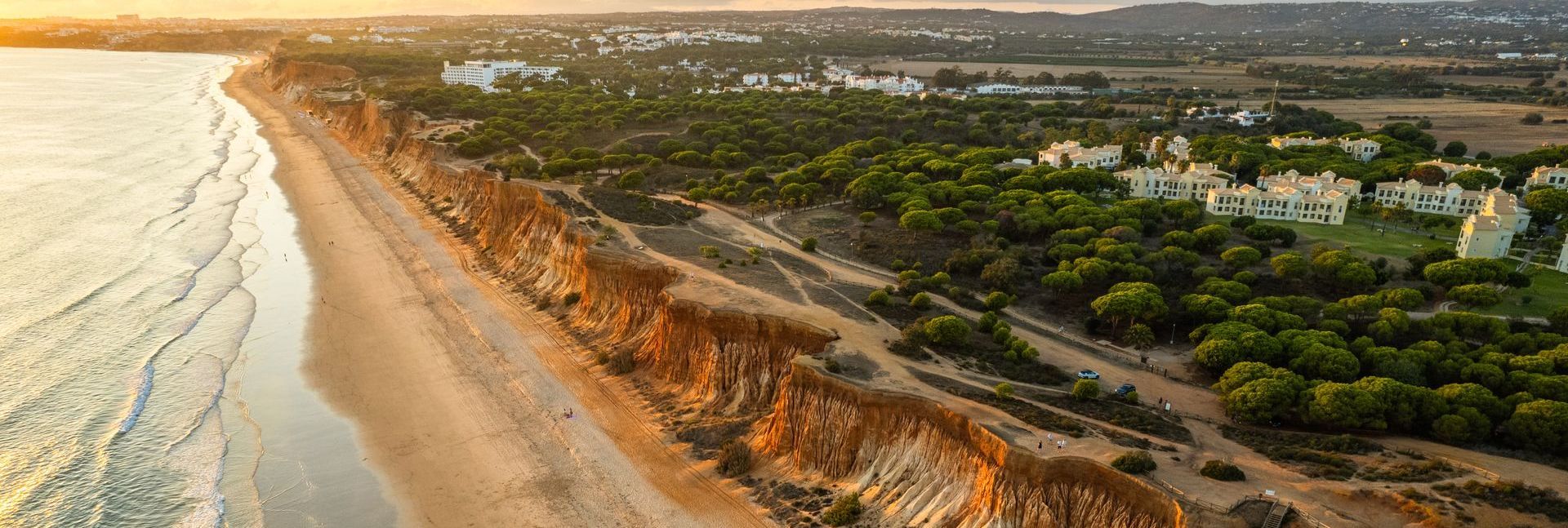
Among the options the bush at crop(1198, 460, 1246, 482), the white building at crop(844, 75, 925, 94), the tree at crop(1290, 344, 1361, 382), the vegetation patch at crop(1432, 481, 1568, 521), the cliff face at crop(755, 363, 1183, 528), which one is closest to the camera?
the vegetation patch at crop(1432, 481, 1568, 521)

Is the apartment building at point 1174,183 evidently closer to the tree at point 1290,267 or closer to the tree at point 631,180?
the tree at point 1290,267

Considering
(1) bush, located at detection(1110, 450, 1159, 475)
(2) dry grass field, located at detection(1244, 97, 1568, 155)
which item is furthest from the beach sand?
(2) dry grass field, located at detection(1244, 97, 1568, 155)

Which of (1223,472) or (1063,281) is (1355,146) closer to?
(1063,281)

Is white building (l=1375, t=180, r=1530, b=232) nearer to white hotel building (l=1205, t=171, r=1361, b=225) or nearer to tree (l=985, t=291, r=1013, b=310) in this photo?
white hotel building (l=1205, t=171, r=1361, b=225)

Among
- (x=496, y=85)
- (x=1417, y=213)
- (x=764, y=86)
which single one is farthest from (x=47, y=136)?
(x=1417, y=213)

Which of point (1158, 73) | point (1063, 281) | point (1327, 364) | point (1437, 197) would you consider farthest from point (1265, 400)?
point (1158, 73)
